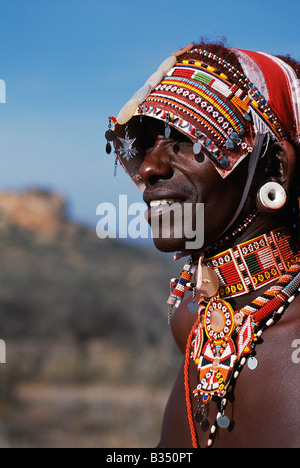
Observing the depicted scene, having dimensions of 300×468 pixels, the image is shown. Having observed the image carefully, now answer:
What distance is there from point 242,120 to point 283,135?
217mm

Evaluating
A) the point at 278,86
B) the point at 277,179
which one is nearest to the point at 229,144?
the point at 277,179

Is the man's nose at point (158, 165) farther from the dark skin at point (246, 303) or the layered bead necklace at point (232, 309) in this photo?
the layered bead necklace at point (232, 309)

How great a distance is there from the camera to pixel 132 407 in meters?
15.1

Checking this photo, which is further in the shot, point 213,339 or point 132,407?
point 132,407

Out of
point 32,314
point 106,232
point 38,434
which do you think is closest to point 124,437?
point 38,434

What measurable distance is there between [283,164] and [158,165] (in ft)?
1.95

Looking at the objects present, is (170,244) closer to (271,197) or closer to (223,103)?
(271,197)

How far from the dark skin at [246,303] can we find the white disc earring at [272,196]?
46 millimetres

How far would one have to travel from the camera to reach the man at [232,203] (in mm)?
3010

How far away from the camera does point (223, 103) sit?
10.0 feet

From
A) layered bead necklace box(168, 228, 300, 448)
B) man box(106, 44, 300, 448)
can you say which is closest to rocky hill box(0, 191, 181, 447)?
layered bead necklace box(168, 228, 300, 448)

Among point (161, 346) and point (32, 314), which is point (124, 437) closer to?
point (161, 346)

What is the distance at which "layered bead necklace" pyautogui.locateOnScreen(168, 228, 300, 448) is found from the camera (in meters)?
3.02

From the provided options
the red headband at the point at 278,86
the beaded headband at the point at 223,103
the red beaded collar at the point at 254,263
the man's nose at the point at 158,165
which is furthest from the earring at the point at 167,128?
the red beaded collar at the point at 254,263
